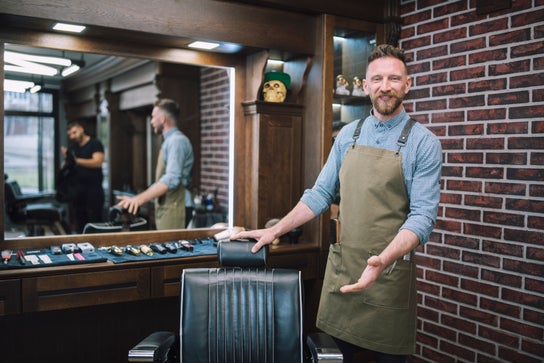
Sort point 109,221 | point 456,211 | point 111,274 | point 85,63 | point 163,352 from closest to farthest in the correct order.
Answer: point 163,352 → point 111,274 → point 456,211 → point 109,221 → point 85,63

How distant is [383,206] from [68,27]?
192 centimetres

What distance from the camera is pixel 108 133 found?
518 cm

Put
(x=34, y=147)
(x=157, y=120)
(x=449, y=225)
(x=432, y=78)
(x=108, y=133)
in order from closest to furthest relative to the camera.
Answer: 1. (x=449, y=225)
2. (x=432, y=78)
3. (x=157, y=120)
4. (x=34, y=147)
5. (x=108, y=133)

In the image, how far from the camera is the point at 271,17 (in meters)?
3.18

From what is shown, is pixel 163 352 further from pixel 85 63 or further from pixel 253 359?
pixel 85 63

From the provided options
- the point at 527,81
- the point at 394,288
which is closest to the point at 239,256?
the point at 394,288

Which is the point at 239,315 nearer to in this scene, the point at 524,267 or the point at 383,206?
the point at 383,206

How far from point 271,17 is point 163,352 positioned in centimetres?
213

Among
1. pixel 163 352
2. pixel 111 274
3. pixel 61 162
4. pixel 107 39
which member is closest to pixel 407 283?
pixel 163 352

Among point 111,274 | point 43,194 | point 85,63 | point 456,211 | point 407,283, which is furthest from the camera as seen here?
point 43,194

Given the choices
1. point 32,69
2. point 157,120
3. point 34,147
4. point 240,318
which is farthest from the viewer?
point 34,147

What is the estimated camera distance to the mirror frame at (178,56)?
2789 millimetres

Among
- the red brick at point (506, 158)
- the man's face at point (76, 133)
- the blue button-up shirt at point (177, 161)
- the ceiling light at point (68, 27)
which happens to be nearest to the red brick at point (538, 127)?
the red brick at point (506, 158)

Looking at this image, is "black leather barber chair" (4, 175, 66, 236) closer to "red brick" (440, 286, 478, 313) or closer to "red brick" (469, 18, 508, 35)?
"red brick" (440, 286, 478, 313)
